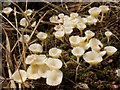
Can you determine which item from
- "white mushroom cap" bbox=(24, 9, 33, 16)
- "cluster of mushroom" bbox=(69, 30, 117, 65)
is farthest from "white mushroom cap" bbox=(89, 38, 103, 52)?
"white mushroom cap" bbox=(24, 9, 33, 16)

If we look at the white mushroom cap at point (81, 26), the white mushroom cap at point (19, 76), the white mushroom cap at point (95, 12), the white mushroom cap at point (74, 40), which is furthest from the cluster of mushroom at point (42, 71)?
the white mushroom cap at point (95, 12)

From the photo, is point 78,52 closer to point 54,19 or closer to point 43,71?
point 43,71

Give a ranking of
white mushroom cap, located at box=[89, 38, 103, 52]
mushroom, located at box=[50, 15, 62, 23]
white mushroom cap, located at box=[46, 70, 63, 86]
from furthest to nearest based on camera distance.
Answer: mushroom, located at box=[50, 15, 62, 23], white mushroom cap, located at box=[89, 38, 103, 52], white mushroom cap, located at box=[46, 70, 63, 86]

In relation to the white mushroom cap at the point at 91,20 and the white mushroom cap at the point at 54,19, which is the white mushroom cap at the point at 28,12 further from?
the white mushroom cap at the point at 91,20

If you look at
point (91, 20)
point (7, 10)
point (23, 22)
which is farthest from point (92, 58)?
point (7, 10)

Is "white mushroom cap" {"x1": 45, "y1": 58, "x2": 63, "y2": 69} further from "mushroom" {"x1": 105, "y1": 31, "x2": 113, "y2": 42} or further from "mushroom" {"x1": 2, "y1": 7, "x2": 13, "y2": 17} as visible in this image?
"mushroom" {"x1": 2, "y1": 7, "x2": 13, "y2": 17}

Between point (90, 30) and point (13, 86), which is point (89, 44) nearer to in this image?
point (90, 30)


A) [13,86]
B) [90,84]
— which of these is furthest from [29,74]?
[90,84]
